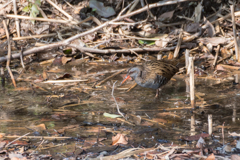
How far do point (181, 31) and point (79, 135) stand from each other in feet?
14.7

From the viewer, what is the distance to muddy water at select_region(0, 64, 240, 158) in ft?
12.7

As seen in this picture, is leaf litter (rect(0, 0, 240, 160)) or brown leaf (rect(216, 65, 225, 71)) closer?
leaf litter (rect(0, 0, 240, 160))

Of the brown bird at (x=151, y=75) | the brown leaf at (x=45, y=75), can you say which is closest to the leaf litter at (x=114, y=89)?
the brown leaf at (x=45, y=75)

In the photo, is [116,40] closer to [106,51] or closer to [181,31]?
[106,51]

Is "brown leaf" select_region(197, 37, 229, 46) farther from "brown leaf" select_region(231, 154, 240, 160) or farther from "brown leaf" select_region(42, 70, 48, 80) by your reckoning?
"brown leaf" select_region(231, 154, 240, 160)

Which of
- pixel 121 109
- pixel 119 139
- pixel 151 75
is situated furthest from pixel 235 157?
pixel 151 75

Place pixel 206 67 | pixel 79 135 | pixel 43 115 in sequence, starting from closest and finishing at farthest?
pixel 79 135 → pixel 43 115 → pixel 206 67

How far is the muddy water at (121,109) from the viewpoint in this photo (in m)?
3.87

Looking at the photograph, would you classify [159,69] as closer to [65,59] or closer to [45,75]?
[45,75]

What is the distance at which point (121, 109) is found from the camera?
4.75 m

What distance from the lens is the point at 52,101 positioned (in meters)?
5.11

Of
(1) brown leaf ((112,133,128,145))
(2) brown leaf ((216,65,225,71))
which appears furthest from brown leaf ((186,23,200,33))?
(1) brown leaf ((112,133,128,145))

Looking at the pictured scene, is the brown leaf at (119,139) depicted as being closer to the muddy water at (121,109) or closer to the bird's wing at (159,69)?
the muddy water at (121,109)

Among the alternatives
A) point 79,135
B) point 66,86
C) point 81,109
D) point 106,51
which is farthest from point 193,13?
point 79,135
